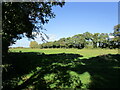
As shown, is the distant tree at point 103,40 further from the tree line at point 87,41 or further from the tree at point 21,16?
the tree at point 21,16

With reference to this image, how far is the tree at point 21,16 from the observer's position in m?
9.16

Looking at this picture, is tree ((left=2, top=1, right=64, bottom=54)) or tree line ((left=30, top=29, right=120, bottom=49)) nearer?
tree ((left=2, top=1, right=64, bottom=54))

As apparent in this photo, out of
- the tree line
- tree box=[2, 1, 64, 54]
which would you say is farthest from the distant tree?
tree box=[2, 1, 64, 54]

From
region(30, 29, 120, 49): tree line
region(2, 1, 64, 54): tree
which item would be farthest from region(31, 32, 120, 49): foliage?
region(2, 1, 64, 54): tree

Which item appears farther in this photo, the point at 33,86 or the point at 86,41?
the point at 86,41

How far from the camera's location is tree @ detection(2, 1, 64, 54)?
9159mm

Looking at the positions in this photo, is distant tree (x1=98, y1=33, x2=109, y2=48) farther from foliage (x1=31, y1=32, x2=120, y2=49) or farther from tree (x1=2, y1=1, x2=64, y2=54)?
tree (x1=2, y1=1, x2=64, y2=54)

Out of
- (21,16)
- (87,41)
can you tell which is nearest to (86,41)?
(87,41)

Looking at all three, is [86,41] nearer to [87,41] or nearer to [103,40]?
[87,41]

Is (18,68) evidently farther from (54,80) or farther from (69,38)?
(69,38)

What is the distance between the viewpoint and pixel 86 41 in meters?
110

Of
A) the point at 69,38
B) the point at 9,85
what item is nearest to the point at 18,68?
the point at 9,85

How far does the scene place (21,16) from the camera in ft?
33.8

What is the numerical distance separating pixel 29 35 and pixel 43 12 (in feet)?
16.0
